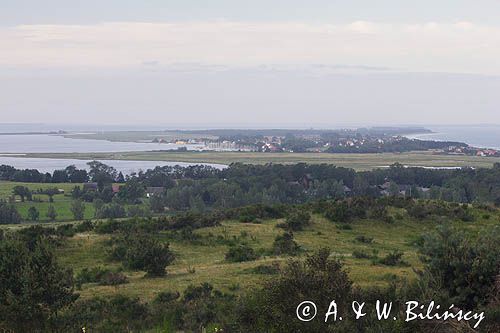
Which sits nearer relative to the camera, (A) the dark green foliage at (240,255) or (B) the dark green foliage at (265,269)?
(B) the dark green foliage at (265,269)

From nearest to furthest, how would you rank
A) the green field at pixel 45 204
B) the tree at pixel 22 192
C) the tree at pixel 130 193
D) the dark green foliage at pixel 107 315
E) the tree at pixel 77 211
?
the dark green foliage at pixel 107 315
the tree at pixel 77 211
the green field at pixel 45 204
the tree at pixel 22 192
the tree at pixel 130 193

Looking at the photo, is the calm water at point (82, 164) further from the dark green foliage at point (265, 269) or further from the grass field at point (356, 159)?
the dark green foliage at point (265, 269)

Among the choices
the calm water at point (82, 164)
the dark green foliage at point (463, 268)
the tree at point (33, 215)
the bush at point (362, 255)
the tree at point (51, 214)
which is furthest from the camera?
A: the calm water at point (82, 164)

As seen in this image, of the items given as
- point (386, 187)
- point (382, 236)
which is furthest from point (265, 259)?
point (386, 187)

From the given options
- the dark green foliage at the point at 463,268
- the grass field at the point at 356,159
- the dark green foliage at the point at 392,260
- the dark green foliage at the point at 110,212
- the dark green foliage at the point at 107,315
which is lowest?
the dark green foliage at the point at 110,212

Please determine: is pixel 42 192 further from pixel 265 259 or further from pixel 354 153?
pixel 354 153

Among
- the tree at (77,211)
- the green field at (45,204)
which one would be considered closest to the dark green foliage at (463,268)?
the green field at (45,204)
